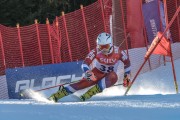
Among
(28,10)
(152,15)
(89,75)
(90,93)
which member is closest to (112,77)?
(89,75)

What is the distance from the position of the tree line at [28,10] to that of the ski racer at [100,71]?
9231 mm

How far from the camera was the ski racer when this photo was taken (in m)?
8.50

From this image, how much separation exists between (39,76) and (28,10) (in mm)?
7952

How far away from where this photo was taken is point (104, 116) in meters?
5.67

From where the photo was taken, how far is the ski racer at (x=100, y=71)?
8.50m

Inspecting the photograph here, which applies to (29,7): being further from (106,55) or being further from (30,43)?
(106,55)

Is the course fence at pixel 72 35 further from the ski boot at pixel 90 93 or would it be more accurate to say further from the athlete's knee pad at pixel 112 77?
the ski boot at pixel 90 93

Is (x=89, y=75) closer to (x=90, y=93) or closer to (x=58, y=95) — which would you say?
(x=90, y=93)

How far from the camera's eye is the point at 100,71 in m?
9.34

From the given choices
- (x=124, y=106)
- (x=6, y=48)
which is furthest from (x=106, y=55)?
(x=6, y=48)

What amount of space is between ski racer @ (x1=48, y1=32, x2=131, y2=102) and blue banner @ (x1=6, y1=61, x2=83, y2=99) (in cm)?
265

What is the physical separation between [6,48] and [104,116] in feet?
24.7

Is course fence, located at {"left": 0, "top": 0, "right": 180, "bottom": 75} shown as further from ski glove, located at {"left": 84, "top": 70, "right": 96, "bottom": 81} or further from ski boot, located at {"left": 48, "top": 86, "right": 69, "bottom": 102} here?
ski boot, located at {"left": 48, "top": 86, "right": 69, "bottom": 102}

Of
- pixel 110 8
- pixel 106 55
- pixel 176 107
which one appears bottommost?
pixel 176 107
